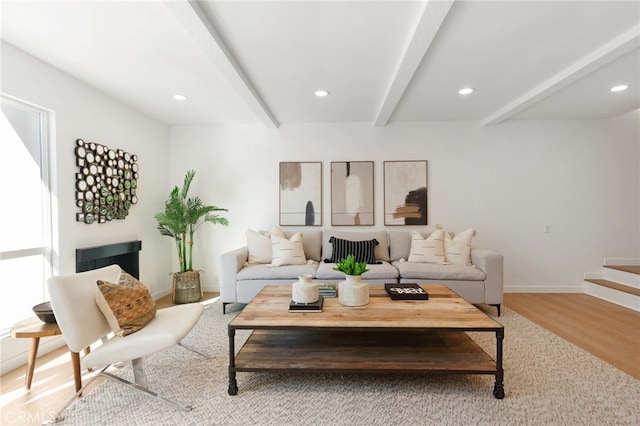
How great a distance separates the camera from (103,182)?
3.18 meters

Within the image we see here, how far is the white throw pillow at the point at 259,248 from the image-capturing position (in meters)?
3.76

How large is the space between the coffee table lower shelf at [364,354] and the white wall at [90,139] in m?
1.91

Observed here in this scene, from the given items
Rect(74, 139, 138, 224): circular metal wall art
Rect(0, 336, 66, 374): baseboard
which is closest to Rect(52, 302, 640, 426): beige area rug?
Rect(0, 336, 66, 374): baseboard

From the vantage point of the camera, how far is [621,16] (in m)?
1.97

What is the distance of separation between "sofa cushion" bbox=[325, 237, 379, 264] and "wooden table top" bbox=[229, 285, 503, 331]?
1344mm

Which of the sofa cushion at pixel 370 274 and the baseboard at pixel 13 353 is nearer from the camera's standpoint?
the baseboard at pixel 13 353

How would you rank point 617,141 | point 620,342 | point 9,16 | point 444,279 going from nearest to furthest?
1. point 9,16
2. point 620,342
3. point 444,279
4. point 617,141

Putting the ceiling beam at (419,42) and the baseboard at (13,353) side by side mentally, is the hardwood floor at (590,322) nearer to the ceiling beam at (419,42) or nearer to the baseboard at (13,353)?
the ceiling beam at (419,42)

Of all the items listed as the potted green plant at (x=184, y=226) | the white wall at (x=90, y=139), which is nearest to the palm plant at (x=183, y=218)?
the potted green plant at (x=184, y=226)

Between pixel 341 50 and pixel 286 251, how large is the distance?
2231mm

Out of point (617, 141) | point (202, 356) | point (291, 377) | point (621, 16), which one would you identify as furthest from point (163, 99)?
point (617, 141)

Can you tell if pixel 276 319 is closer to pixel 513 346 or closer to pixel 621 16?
pixel 513 346

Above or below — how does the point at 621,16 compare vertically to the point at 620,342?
above

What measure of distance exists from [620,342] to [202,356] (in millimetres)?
3561
